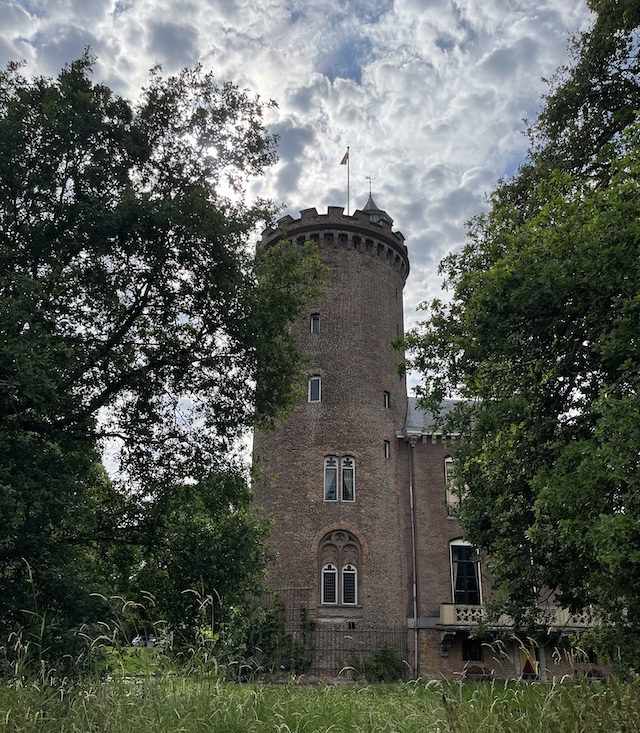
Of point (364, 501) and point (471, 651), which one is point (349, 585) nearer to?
point (364, 501)

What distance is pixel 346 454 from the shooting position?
94.8ft

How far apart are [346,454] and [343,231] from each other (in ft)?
34.6

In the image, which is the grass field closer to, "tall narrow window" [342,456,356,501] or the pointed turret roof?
"tall narrow window" [342,456,356,501]

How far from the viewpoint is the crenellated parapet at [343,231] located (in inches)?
1268

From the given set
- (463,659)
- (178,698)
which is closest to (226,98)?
(178,698)

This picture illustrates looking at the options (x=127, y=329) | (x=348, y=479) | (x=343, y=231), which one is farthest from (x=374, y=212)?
(x=127, y=329)

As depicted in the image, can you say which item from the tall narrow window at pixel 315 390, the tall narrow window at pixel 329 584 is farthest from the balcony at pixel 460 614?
the tall narrow window at pixel 315 390

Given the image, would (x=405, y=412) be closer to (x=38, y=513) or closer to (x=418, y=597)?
(x=418, y=597)

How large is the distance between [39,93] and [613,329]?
38.7ft

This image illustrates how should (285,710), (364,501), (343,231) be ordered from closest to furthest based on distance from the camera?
(285,710), (364,501), (343,231)

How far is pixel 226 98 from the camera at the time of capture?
1527 cm

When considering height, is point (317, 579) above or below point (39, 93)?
below

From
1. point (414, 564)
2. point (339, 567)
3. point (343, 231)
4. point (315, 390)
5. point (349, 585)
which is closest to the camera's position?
point (349, 585)

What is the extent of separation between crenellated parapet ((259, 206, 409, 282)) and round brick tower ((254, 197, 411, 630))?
5cm
